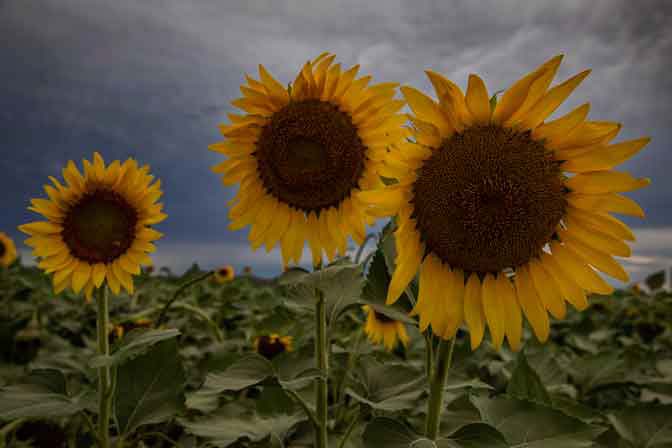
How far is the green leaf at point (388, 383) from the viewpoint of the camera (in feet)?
5.66

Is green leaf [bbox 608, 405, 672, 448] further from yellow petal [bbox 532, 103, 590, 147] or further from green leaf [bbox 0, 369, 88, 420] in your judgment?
green leaf [bbox 0, 369, 88, 420]

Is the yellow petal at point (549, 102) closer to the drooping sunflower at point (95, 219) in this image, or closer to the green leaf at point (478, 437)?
the green leaf at point (478, 437)

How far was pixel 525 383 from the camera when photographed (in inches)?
71.4

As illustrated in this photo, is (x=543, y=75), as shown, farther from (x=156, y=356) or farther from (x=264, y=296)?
(x=264, y=296)

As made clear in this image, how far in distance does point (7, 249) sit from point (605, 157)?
7.36 meters

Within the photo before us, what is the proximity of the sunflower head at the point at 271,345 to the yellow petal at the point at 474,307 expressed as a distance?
1.68 meters

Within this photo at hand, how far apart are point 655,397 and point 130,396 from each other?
97.1 inches

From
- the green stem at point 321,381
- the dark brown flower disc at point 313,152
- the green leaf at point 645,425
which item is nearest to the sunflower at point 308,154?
the dark brown flower disc at point 313,152

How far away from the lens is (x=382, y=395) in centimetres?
178

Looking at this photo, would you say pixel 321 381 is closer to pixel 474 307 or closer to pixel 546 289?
pixel 474 307

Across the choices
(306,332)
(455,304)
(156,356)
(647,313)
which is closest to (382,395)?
(455,304)

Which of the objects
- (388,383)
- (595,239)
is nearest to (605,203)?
(595,239)

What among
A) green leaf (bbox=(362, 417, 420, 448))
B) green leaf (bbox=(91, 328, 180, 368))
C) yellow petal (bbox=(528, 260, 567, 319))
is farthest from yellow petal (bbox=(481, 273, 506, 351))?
green leaf (bbox=(91, 328, 180, 368))

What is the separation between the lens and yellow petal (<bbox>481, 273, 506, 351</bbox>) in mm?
1418
